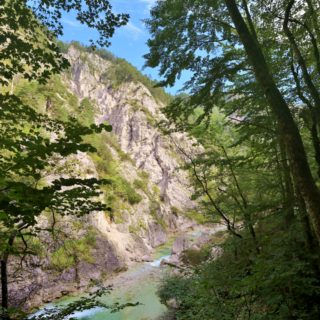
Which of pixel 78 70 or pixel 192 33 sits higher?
pixel 78 70

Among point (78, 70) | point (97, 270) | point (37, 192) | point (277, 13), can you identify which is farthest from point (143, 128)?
point (37, 192)

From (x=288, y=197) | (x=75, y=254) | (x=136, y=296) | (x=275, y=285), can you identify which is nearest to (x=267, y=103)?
(x=288, y=197)

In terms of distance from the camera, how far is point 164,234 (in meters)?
39.5

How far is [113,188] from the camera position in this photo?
40031 mm

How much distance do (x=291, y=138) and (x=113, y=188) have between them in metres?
35.8

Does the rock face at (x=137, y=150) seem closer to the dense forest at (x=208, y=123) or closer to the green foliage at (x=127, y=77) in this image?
the green foliage at (x=127, y=77)

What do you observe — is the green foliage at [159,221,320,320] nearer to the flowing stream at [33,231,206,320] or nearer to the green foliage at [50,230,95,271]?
the flowing stream at [33,231,206,320]

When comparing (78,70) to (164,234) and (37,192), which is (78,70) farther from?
(37,192)

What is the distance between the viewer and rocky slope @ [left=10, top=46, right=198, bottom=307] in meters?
18.9

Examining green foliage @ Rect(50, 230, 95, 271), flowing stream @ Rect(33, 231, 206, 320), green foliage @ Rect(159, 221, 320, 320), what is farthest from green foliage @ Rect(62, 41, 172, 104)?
green foliage @ Rect(159, 221, 320, 320)

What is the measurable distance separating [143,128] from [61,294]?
46.8m

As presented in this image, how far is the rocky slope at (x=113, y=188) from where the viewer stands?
18.9 m

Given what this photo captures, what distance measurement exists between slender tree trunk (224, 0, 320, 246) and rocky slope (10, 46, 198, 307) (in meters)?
3.27

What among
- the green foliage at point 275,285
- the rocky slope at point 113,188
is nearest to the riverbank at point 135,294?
the rocky slope at point 113,188
